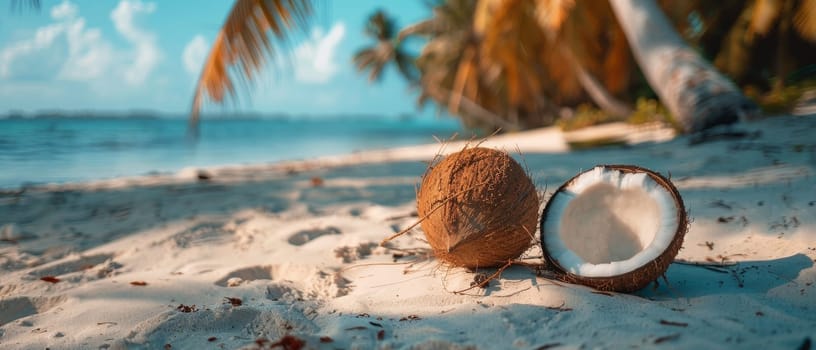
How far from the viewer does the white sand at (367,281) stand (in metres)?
1.84

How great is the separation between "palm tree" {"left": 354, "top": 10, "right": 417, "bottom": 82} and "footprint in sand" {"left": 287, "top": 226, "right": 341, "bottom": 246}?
2867 centimetres

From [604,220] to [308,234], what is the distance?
78.9 inches

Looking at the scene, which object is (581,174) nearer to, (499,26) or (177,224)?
(177,224)

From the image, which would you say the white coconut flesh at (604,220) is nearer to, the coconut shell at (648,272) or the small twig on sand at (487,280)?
the coconut shell at (648,272)

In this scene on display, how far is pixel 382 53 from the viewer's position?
1261 inches

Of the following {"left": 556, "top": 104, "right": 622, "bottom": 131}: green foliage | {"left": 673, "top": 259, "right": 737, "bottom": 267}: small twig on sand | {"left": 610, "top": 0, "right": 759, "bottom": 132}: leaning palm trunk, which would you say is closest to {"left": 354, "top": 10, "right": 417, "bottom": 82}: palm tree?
{"left": 556, "top": 104, "right": 622, "bottom": 131}: green foliage

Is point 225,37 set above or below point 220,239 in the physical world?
above

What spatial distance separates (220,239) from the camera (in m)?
3.61

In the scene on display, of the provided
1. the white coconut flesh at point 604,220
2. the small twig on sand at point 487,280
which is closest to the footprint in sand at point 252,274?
the small twig on sand at point 487,280

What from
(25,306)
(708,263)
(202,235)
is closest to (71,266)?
(25,306)

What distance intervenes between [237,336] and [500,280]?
113 centimetres

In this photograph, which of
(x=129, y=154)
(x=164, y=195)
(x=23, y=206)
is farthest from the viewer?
(x=129, y=154)

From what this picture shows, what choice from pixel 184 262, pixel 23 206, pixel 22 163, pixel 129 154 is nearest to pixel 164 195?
pixel 23 206

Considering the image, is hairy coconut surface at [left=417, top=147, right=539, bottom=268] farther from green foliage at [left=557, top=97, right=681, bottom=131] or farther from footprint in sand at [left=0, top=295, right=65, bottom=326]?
green foliage at [left=557, top=97, right=681, bottom=131]
